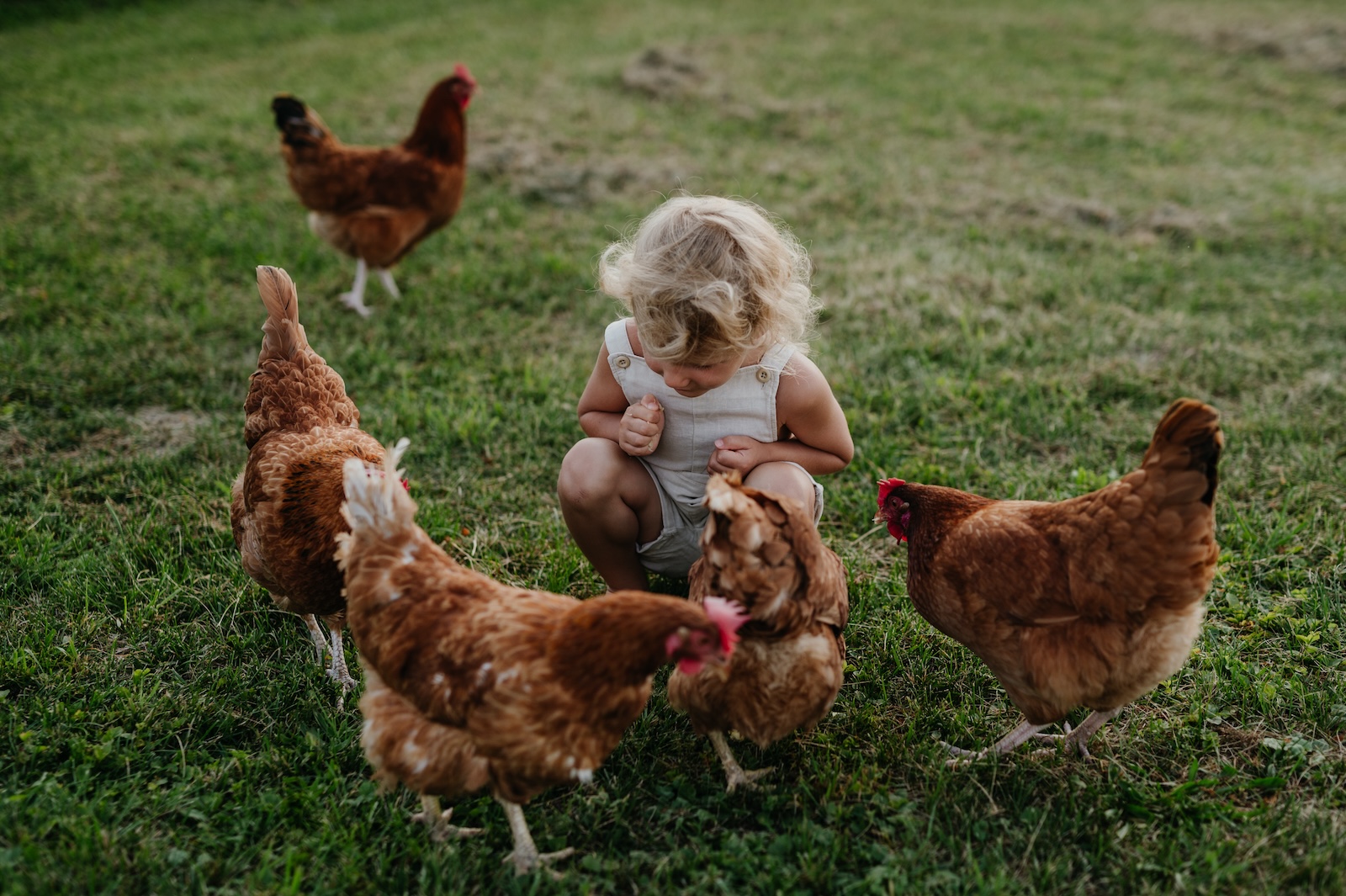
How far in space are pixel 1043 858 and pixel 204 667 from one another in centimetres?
253

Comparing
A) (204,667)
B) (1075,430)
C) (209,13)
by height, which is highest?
(209,13)

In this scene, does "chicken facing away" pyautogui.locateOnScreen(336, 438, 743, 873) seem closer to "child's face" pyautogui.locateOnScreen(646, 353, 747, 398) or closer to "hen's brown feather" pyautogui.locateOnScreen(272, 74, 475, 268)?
"child's face" pyautogui.locateOnScreen(646, 353, 747, 398)

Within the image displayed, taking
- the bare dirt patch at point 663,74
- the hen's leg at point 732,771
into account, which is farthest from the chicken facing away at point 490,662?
the bare dirt patch at point 663,74

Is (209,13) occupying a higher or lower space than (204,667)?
higher

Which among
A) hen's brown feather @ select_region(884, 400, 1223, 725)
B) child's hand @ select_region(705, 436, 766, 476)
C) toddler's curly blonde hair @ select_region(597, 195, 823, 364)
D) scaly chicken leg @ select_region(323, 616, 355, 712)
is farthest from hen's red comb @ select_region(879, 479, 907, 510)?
scaly chicken leg @ select_region(323, 616, 355, 712)

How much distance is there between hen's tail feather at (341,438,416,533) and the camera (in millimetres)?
2131

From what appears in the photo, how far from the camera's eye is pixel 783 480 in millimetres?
2594

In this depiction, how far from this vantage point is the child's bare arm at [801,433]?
2.64m

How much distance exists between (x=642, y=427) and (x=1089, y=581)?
4.32 ft

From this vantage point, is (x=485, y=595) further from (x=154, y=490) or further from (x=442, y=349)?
(x=442, y=349)

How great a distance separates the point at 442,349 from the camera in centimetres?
460

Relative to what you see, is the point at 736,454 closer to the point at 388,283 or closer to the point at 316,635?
the point at 316,635

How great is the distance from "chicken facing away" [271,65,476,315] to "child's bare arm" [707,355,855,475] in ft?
10.5

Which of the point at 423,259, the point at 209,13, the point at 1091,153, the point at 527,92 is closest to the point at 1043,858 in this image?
the point at 423,259
